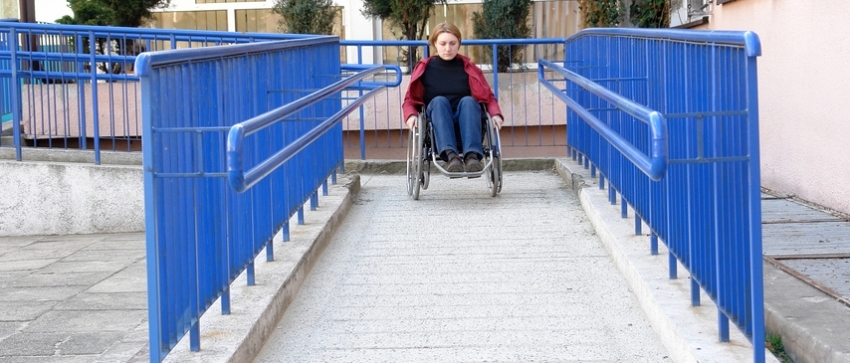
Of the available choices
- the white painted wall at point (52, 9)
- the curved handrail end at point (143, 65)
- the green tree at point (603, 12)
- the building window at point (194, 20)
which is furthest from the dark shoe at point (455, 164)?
the white painted wall at point (52, 9)

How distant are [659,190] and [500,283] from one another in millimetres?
1153

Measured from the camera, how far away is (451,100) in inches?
327

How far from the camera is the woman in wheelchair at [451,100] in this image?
315 inches

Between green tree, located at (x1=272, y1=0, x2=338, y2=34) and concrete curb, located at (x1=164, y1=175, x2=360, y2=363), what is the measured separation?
705cm

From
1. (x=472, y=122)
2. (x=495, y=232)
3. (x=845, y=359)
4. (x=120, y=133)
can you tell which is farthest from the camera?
(x=120, y=133)

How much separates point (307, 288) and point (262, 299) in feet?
2.75

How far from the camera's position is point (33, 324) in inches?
217

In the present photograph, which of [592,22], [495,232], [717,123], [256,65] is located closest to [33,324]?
[256,65]

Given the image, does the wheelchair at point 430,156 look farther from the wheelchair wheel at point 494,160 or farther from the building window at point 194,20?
the building window at point 194,20

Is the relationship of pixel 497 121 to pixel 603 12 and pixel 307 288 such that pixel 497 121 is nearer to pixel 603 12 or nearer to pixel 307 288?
pixel 307 288

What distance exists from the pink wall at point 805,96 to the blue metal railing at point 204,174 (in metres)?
3.14

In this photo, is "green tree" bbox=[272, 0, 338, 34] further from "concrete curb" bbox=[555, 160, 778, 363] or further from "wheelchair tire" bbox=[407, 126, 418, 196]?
"concrete curb" bbox=[555, 160, 778, 363]

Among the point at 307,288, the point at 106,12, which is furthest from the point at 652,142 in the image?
the point at 106,12

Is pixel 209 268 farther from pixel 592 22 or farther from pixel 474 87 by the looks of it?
pixel 592 22
